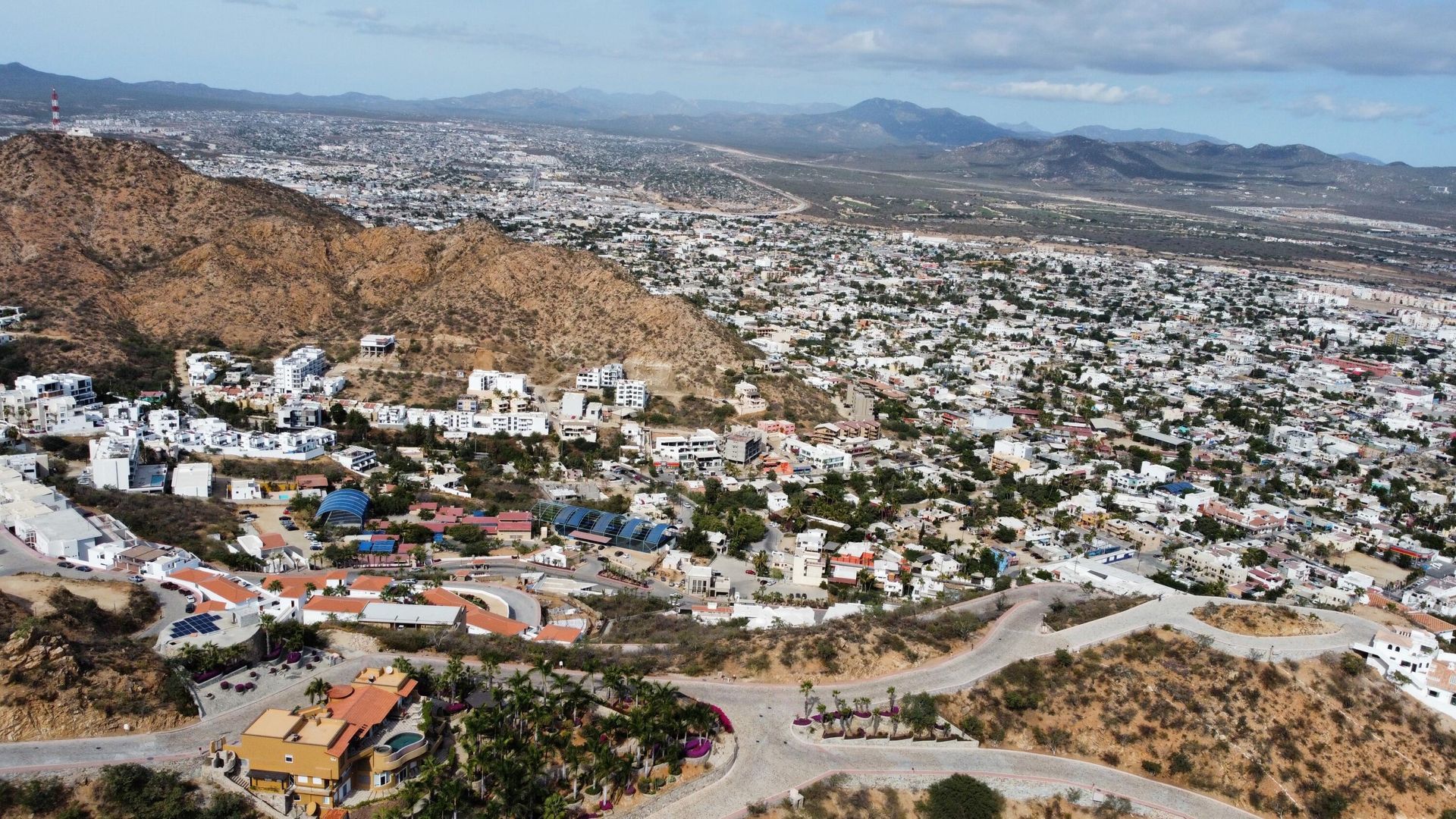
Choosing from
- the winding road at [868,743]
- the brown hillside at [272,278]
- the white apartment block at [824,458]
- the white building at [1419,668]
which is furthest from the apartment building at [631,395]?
the white building at [1419,668]

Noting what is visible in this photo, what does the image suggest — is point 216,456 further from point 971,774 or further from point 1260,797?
point 1260,797

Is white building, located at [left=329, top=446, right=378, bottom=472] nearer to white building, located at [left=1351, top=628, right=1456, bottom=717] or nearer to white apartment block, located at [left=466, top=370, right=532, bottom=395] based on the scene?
white apartment block, located at [left=466, top=370, right=532, bottom=395]

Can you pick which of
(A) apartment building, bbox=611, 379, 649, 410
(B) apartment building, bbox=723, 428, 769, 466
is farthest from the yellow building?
(A) apartment building, bbox=611, 379, 649, 410

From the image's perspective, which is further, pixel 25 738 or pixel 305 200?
pixel 305 200

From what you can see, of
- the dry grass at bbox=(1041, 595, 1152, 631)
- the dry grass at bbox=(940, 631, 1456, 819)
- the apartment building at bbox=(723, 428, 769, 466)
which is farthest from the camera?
the apartment building at bbox=(723, 428, 769, 466)

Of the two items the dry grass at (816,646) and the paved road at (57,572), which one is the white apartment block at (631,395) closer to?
the dry grass at (816,646)

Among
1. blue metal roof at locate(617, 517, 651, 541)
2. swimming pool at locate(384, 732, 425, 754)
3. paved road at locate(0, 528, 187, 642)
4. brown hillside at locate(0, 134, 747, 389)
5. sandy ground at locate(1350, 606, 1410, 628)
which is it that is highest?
brown hillside at locate(0, 134, 747, 389)

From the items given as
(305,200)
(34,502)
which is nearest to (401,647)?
(34,502)
